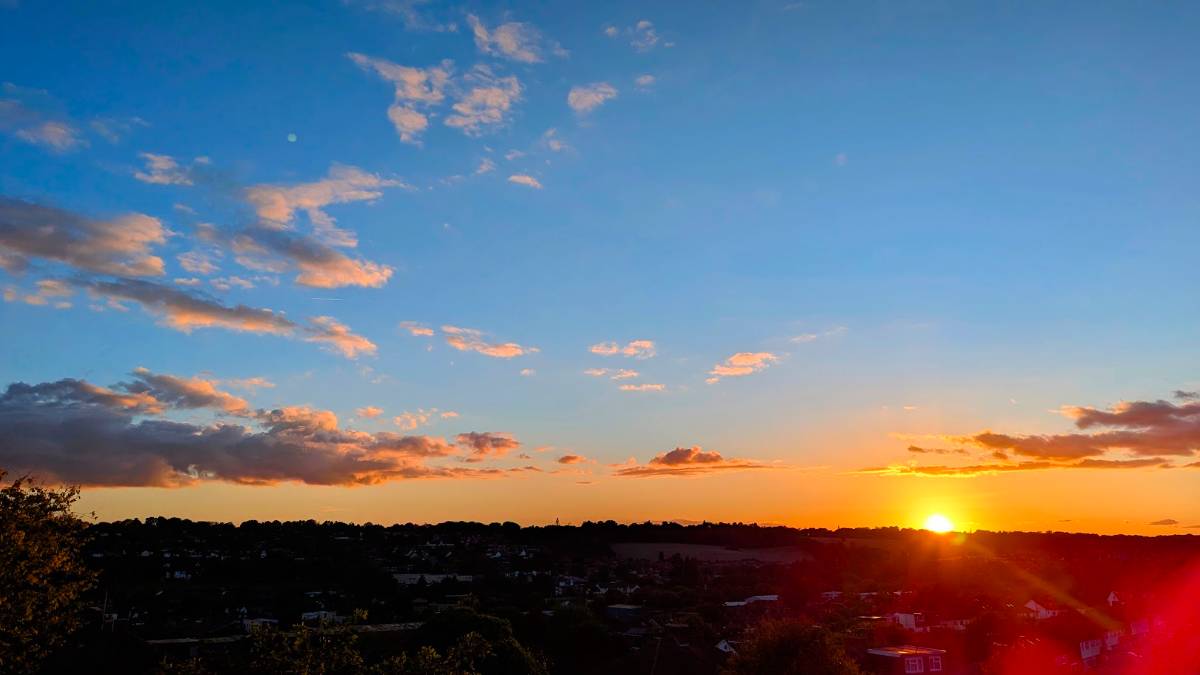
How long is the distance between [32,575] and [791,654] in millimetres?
40855

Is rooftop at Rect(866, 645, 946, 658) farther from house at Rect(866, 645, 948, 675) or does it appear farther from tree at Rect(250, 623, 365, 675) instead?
tree at Rect(250, 623, 365, 675)

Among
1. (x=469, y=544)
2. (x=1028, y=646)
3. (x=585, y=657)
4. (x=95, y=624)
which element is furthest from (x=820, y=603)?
(x=469, y=544)

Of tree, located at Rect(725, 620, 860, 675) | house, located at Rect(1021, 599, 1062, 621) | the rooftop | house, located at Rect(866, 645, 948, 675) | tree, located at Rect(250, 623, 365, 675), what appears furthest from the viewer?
house, located at Rect(1021, 599, 1062, 621)

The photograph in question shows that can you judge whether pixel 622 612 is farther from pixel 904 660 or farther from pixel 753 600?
pixel 904 660

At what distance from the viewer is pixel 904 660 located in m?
60.4

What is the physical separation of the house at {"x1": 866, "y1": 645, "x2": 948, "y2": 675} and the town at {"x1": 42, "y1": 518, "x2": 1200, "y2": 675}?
0.46ft

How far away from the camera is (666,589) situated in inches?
4678

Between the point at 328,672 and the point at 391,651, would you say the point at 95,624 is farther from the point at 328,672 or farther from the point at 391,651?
the point at 328,672

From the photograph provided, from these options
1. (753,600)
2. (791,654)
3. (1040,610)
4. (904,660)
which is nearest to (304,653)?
(791,654)

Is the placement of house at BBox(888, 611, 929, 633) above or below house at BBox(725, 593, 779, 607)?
above

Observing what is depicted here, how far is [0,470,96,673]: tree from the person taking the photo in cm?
2423

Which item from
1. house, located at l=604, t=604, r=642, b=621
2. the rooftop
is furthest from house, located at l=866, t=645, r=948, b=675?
house, located at l=604, t=604, r=642, b=621

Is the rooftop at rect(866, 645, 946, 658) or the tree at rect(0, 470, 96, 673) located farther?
the rooftop at rect(866, 645, 946, 658)

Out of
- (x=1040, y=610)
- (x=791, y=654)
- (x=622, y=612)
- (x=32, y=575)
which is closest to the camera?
(x=32, y=575)
